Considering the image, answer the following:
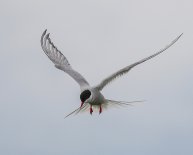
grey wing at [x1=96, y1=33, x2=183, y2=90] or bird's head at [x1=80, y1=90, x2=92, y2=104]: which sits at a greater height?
bird's head at [x1=80, y1=90, x2=92, y2=104]

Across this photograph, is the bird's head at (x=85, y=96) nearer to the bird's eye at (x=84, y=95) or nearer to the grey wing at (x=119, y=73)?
the bird's eye at (x=84, y=95)

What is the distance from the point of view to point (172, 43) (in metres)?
21.2

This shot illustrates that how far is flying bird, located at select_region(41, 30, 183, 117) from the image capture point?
22094mm

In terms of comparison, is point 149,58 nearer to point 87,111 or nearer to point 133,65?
point 133,65

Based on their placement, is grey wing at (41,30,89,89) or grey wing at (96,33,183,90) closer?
grey wing at (96,33,183,90)

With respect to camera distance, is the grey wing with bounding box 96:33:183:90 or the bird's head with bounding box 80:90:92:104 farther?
the bird's head with bounding box 80:90:92:104

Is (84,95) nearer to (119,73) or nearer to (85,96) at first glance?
(85,96)

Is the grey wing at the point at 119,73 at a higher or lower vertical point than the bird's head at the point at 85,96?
lower

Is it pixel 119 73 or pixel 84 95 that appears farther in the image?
pixel 119 73

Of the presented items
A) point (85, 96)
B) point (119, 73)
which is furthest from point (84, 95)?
point (119, 73)

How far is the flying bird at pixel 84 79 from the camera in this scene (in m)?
22.1

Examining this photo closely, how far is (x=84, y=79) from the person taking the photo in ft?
77.4

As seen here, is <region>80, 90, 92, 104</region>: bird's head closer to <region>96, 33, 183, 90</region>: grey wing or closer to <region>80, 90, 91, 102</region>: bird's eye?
<region>80, 90, 91, 102</region>: bird's eye

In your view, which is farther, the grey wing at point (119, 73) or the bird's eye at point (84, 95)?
the bird's eye at point (84, 95)
